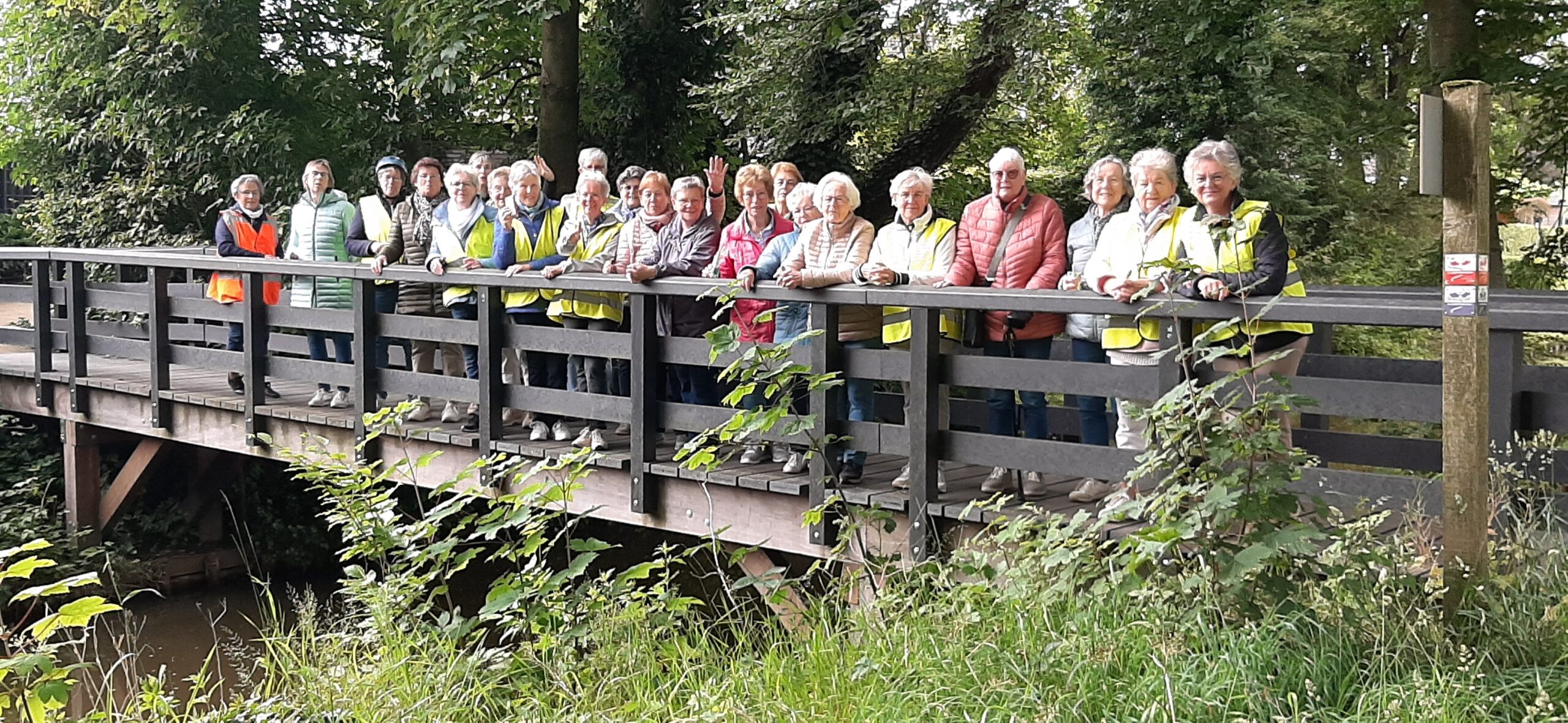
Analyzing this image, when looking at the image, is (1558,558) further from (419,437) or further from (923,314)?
(419,437)

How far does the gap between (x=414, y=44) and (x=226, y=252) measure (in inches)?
172

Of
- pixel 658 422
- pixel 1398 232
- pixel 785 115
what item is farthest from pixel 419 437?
pixel 1398 232

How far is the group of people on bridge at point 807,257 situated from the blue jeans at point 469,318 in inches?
0.7

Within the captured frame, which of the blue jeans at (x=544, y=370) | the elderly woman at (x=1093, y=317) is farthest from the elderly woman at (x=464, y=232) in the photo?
the elderly woman at (x=1093, y=317)

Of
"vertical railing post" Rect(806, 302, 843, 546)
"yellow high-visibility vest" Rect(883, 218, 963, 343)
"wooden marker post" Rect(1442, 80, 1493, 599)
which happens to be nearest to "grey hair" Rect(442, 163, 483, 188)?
"vertical railing post" Rect(806, 302, 843, 546)

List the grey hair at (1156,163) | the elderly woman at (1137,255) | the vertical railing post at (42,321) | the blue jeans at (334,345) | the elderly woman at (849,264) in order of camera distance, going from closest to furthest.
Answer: the elderly woman at (1137,255), the grey hair at (1156,163), the elderly woman at (849,264), the blue jeans at (334,345), the vertical railing post at (42,321)

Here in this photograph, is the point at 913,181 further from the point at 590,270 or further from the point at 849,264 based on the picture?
the point at 590,270

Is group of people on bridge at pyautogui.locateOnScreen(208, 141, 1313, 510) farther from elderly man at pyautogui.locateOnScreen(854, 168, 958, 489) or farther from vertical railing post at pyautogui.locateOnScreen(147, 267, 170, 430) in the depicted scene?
vertical railing post at pyautogui.locateOnScreen(147, 267, 170, 430)

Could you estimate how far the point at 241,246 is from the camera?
381 inches

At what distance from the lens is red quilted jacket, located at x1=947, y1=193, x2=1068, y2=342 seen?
6137 millimetres

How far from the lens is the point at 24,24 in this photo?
15938 millimetres

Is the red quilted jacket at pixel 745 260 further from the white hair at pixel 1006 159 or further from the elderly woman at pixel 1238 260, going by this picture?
the elderly woman at pixel 1238 260

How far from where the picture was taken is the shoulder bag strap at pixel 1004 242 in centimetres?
620

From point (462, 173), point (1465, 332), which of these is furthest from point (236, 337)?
point (1465, 332)
